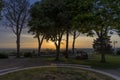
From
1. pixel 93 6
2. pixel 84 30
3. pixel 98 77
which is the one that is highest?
pixel 93 6

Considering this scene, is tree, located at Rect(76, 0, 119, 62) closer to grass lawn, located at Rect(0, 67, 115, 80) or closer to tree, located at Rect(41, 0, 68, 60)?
tree, located at Rect(41, 0, 68, 60)

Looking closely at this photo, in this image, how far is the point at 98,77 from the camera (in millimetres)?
15227

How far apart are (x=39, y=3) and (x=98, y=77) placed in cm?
1749

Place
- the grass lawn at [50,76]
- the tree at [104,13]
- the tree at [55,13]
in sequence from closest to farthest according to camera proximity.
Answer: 1. the grass lawn at [50,76]
2. the tree at [104,13]
3. the tree at [55,13]

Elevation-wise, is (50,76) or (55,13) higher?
(55,13)

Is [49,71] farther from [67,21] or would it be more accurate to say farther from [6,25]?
[6,25]

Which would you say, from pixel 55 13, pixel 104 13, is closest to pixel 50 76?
pixel 104 13

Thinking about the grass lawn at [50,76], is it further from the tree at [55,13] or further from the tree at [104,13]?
the tree at [55,13]

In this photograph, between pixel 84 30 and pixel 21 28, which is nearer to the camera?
pixel 84 30

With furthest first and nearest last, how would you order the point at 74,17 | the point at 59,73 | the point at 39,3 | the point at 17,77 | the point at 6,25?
the point at 6,25, the point at 39,3, the point at 74,17, the point at 59,73, the point at 17,77

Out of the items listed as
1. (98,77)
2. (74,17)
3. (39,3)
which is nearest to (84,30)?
(74,17)

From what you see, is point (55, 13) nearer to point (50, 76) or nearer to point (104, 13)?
point (104, 13)

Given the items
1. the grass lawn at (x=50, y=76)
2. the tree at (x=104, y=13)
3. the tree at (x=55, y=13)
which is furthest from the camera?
the tree at (x=55, y=13)

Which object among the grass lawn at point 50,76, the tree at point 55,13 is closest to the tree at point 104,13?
the tree at point 55,13
